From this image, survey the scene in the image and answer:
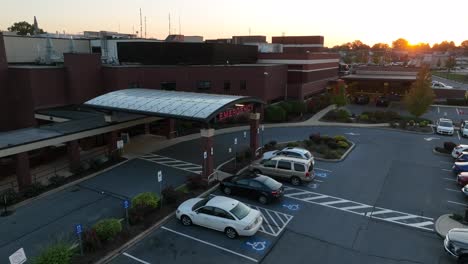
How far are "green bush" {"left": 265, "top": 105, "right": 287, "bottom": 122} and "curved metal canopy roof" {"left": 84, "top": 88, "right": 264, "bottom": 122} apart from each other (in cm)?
1679

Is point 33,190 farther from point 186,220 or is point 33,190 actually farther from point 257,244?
point 257,244

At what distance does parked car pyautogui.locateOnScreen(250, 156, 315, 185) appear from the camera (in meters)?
22.1

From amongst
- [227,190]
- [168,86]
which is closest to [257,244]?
[227,190]

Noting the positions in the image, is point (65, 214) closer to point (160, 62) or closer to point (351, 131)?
point (160, 62)

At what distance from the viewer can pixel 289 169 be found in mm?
22469

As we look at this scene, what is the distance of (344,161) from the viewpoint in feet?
90.9

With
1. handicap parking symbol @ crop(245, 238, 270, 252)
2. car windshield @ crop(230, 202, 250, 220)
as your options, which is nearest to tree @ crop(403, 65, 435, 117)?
car windshield @ crop(230, 202, 250, 220)

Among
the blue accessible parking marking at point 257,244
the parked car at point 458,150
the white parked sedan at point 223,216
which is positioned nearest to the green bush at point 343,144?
the parked car at point 458,150

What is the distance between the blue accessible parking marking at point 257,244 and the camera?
14984 millimetres

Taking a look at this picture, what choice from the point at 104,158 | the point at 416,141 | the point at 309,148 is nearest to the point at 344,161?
the point at 309,148

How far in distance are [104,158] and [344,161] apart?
778 inches

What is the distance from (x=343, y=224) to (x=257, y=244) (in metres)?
5.09

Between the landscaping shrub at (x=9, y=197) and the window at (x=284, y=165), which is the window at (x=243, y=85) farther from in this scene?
the landscaping shrub at (x=9, y=197)

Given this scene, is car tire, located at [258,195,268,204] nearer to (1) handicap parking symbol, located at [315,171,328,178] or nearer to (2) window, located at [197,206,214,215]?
(2) window, located at [197,206,214,215]
